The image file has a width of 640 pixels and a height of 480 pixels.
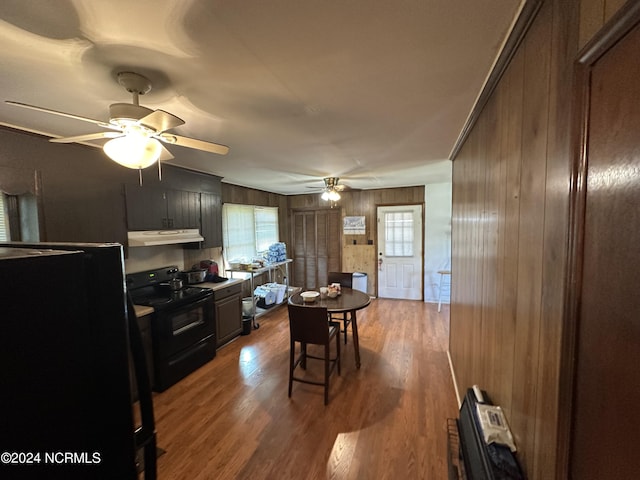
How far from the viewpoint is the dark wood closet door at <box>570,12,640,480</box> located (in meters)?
0.53

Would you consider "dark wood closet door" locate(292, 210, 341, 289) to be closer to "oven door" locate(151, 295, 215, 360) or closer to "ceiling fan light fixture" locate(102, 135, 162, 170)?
"oven door" locate(151, 295, 215, 360)

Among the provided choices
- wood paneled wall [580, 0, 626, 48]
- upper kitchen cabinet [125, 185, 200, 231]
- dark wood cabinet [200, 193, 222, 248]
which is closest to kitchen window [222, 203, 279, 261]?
dark wood cabinet [200, 193, 222, 248]

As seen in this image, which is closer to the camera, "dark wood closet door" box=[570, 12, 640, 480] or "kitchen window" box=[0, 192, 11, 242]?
"dark wood closet door" box=[570, 12, 640, 480]

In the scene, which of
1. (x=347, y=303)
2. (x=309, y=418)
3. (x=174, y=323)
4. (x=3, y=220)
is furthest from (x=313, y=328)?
(x=3, y=220)

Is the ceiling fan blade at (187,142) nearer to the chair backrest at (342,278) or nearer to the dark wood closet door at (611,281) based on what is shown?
the dark wood closet door at (611,281)

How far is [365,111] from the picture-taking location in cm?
185

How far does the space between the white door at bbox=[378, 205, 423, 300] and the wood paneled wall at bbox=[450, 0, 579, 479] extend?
3793 mm

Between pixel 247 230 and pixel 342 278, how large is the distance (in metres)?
2.34

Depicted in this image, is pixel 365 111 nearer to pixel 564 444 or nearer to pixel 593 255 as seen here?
pixel 593 255

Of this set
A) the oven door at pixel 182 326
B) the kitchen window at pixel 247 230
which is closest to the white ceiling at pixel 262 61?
the oven door at pixel 182 326

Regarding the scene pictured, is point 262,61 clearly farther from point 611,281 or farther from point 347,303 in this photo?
point 347,303

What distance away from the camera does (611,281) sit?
0.58 m

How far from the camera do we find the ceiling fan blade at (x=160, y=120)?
4.29ft

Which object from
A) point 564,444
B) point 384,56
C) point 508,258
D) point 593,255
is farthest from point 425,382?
point 384,56
